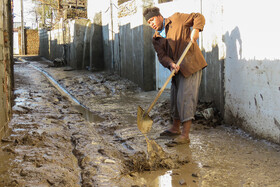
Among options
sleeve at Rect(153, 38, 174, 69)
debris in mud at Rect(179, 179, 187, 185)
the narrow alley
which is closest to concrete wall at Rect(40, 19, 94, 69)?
the narrow alley

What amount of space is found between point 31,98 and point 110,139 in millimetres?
3144

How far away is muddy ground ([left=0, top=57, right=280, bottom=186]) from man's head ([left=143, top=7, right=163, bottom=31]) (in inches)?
61.4

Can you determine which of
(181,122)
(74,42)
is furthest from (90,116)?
(74,42)

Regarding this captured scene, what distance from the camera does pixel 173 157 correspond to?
10.9ft

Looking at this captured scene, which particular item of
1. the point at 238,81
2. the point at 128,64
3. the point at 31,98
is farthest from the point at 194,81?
the point at 128,64

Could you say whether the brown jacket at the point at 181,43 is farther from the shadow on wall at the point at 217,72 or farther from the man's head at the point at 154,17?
the shadow on wall at the point at 217,72

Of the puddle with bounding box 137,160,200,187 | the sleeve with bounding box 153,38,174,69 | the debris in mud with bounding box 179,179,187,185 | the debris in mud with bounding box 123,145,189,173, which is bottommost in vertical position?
the puddle with bounding box 137,160,200,187

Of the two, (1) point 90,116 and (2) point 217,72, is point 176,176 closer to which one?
(2) point 217,72

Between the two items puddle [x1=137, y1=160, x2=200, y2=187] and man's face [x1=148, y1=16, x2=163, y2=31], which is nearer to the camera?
puddle [x1=137, y1=160, x2=200, y2=187]

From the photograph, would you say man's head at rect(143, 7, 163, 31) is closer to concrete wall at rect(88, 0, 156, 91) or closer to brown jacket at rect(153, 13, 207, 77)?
brown jacket at rect(153, 13, 207, 77)

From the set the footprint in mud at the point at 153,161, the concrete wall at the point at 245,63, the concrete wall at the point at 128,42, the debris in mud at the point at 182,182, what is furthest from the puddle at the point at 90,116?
the debris in mud at the point at 182,182

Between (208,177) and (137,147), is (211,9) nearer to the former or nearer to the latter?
(137,147)

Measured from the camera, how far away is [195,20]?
12.5ft

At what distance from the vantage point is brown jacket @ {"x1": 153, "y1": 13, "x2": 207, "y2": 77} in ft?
12.5
